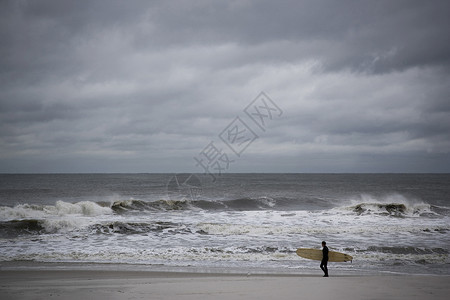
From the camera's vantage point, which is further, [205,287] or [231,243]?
[231,243]

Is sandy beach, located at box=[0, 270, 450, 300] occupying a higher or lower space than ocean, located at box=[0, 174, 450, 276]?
higher

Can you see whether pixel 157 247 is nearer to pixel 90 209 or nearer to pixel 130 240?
pixel 130 240

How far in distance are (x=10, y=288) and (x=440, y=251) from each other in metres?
15.9

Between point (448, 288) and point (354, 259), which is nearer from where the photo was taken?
point (448, 288)

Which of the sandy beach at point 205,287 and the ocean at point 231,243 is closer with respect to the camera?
the sandy beach at point 205,287

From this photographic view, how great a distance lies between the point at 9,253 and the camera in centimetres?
1252

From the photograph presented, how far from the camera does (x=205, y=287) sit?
7664mm

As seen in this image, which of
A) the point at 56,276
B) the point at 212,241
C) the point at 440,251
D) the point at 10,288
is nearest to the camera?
the point at 10,288

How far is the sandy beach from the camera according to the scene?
23.1ft

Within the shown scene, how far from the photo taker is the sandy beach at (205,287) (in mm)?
7041

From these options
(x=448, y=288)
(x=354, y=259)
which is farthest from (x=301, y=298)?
(x=354, y=259)

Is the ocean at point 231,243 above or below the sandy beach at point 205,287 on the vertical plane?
below

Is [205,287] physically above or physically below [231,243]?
above

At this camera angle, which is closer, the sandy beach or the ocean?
the sandy beach
